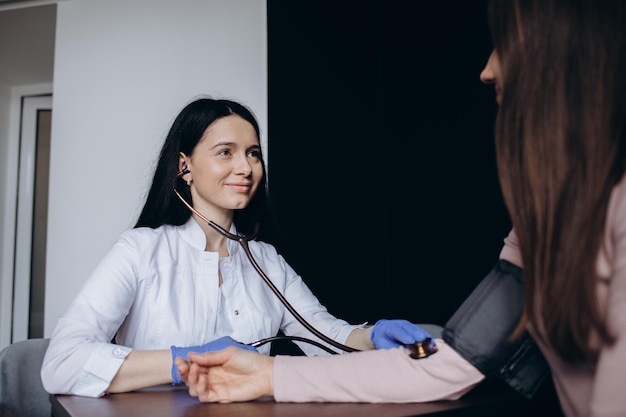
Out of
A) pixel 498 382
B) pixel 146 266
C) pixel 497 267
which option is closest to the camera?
pixel 497 267

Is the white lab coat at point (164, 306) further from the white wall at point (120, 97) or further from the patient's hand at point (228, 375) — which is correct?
the white wall at point (120, 97)

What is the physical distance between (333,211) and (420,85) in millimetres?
689

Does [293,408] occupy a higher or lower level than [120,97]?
lower

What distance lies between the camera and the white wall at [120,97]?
2949mm

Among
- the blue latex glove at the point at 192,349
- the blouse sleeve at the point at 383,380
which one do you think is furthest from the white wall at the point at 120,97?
the blouse sleeve at the point at 383,380

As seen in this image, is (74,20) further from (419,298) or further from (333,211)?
(419,298)

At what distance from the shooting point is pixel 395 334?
1.25 metres

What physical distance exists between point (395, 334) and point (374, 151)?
4.57 ft

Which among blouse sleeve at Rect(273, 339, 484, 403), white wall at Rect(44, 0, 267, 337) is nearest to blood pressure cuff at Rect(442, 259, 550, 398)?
blouse sleeve at Rect(273, 339, 484, 403)

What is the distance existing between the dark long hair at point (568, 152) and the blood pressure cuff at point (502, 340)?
0.14 meters

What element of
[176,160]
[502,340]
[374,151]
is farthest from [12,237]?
[502,340]

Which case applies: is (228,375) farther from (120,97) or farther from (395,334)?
(120,97)

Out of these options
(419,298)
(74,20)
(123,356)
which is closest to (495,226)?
(419,298)

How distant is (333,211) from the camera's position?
2.53 metres
